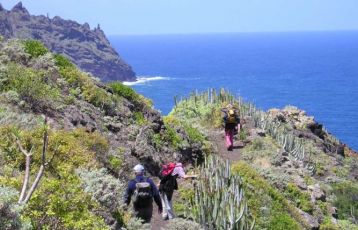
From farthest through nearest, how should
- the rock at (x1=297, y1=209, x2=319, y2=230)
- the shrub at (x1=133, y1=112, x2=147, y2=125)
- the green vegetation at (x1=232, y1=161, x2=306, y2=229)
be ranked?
the shrub at (x1=133, y1=112, x2=147, y2=125) → the rock at (x1=297, y1=209, x2=319, y2=230) → the green vegetation at (x1=232, y1=161, x2=306, y2=229)

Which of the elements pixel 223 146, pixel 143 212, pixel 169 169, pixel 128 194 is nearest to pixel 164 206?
pixel 169 169

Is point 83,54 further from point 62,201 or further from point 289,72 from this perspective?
point 62,201

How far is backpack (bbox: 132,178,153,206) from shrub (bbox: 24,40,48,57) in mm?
9288

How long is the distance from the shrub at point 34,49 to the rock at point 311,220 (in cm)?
887

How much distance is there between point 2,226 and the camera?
559 centimetres

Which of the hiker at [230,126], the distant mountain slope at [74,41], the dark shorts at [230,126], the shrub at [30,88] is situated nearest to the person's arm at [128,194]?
the shrub at [30,88]

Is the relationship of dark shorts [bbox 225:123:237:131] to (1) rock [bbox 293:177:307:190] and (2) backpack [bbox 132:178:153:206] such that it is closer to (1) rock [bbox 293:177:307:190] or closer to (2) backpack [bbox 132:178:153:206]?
(1) rock [bbox 293:177:307:190]

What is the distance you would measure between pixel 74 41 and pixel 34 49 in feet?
524

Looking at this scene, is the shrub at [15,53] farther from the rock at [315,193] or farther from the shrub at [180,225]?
the rock at [315,193]

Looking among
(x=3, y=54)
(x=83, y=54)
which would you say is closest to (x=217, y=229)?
(x=3, y=54)

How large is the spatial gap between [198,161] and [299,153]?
6.65m

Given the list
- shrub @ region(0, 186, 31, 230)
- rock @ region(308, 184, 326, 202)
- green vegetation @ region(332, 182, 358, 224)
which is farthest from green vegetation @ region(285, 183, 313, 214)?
shrub @ region(0, 186, 31, 230)

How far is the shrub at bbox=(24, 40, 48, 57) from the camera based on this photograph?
17.2 metres

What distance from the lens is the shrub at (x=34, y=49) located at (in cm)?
1725
